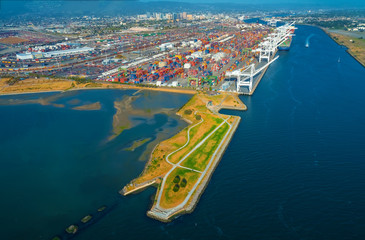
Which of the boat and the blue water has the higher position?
the boat

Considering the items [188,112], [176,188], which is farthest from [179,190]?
[188,112]

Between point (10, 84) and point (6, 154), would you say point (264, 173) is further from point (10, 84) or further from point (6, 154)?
point (10, 84)

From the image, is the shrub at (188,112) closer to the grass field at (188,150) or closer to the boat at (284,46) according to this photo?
the grass field at (188,150)

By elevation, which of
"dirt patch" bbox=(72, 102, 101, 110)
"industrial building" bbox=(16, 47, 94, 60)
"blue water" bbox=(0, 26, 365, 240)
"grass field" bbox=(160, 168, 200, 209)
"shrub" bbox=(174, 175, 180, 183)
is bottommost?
"blue water" bbox=(0, 26, 365, 240)

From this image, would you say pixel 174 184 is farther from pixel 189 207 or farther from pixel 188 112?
pixel 188 112

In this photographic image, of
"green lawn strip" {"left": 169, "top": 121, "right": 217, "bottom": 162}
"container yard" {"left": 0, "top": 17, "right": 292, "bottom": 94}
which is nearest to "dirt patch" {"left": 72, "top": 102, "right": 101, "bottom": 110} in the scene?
"container yard" {"left": 0, "top": 17, "right": 292, "bottom": 94}

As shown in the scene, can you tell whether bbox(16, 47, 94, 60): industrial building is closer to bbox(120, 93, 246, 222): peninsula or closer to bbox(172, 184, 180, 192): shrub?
bbox(120, 93, 246, 222): peninsula

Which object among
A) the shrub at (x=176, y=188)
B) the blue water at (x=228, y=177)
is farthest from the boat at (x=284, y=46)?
the shrub at (x=176, y=188)
